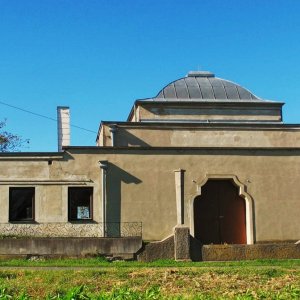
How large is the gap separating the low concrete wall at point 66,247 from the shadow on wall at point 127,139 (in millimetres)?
6528

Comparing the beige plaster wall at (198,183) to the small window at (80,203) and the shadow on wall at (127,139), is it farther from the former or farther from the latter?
the shadow on wall at (127,139)

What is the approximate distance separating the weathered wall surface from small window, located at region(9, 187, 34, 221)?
0.28 metres

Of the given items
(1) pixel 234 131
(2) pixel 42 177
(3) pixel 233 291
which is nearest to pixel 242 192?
(1) pixel 234 131

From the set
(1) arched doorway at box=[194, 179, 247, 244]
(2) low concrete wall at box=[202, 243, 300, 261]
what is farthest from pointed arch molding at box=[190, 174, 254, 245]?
(2) low concrete wall at box=[202, 243, 300, 261]

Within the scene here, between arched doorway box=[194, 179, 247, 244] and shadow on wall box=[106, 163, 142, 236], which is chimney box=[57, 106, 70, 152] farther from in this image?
arched doorway box=[194, 179, 247, 244]

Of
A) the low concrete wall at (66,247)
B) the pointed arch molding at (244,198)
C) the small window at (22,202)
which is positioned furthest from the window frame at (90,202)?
the pointed arch molding at (244,198)

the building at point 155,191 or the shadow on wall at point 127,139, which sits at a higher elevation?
the shadow on wall at point 127,139

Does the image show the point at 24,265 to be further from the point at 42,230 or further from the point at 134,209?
the point at 134,209

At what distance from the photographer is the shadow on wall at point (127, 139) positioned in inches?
1073

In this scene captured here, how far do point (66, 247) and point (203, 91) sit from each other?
14.9 m

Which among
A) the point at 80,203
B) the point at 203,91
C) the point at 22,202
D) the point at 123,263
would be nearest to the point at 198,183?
the point at 80,203

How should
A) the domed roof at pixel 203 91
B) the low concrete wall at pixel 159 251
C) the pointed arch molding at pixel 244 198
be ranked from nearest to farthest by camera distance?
the low concrete wall at pixel 159 251 < the pointed arch molding at pixel 244 198 < the domed roof at pixel 203 91

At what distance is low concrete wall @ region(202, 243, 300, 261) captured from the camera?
2162 cm

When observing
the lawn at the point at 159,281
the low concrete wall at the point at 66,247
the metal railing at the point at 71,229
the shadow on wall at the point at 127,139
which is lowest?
the lawn at the point at 159,281
